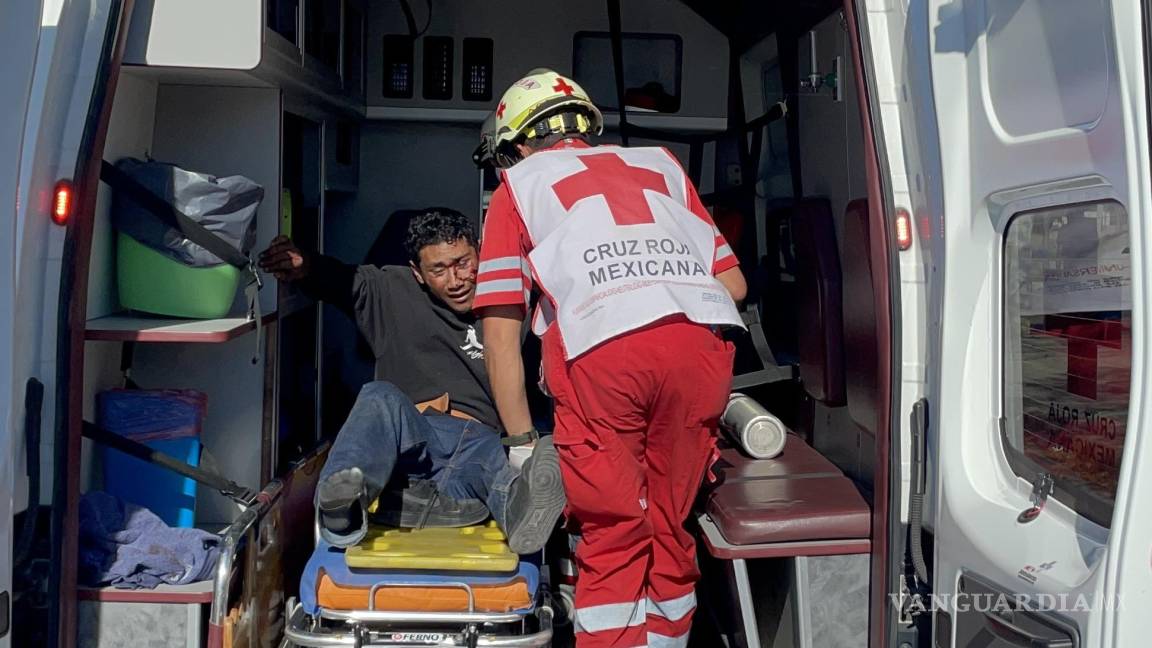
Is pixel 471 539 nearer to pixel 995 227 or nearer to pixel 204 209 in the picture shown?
pixel 204 209

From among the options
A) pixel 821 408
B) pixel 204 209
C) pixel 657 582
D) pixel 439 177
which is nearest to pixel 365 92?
pixel 439 177

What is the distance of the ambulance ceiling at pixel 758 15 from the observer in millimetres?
3719

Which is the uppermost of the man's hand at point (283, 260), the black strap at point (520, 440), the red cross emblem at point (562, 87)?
the red cross emblem at point (562, 87)

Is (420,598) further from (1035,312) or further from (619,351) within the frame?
(1035,312)

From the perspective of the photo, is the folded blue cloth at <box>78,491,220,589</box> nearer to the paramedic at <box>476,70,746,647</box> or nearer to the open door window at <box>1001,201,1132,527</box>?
the paramedic at <box>476,70,746,647</box>

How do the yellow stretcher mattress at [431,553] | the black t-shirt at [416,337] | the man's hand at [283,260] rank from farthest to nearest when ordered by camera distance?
the black t-shirt at [416,337] < the man's hand at [283,260] < the yellow stretcher mattress at [431,553]

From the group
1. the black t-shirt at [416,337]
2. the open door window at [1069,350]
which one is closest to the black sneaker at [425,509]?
the black t-shirt at [416,337]

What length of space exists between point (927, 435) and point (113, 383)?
2179mm

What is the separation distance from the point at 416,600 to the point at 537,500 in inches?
15.5

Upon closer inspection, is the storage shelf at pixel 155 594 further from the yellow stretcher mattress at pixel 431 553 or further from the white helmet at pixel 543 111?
the white helmet at pixel 543 111

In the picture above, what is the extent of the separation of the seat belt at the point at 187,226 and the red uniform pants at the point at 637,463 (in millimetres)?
862

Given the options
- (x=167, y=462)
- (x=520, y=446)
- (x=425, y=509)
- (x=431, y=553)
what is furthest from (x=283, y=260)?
(x=431, y=553)

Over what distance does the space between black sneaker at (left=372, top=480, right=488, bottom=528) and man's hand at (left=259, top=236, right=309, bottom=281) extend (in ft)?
2.45

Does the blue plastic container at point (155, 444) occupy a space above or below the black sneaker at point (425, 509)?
above
